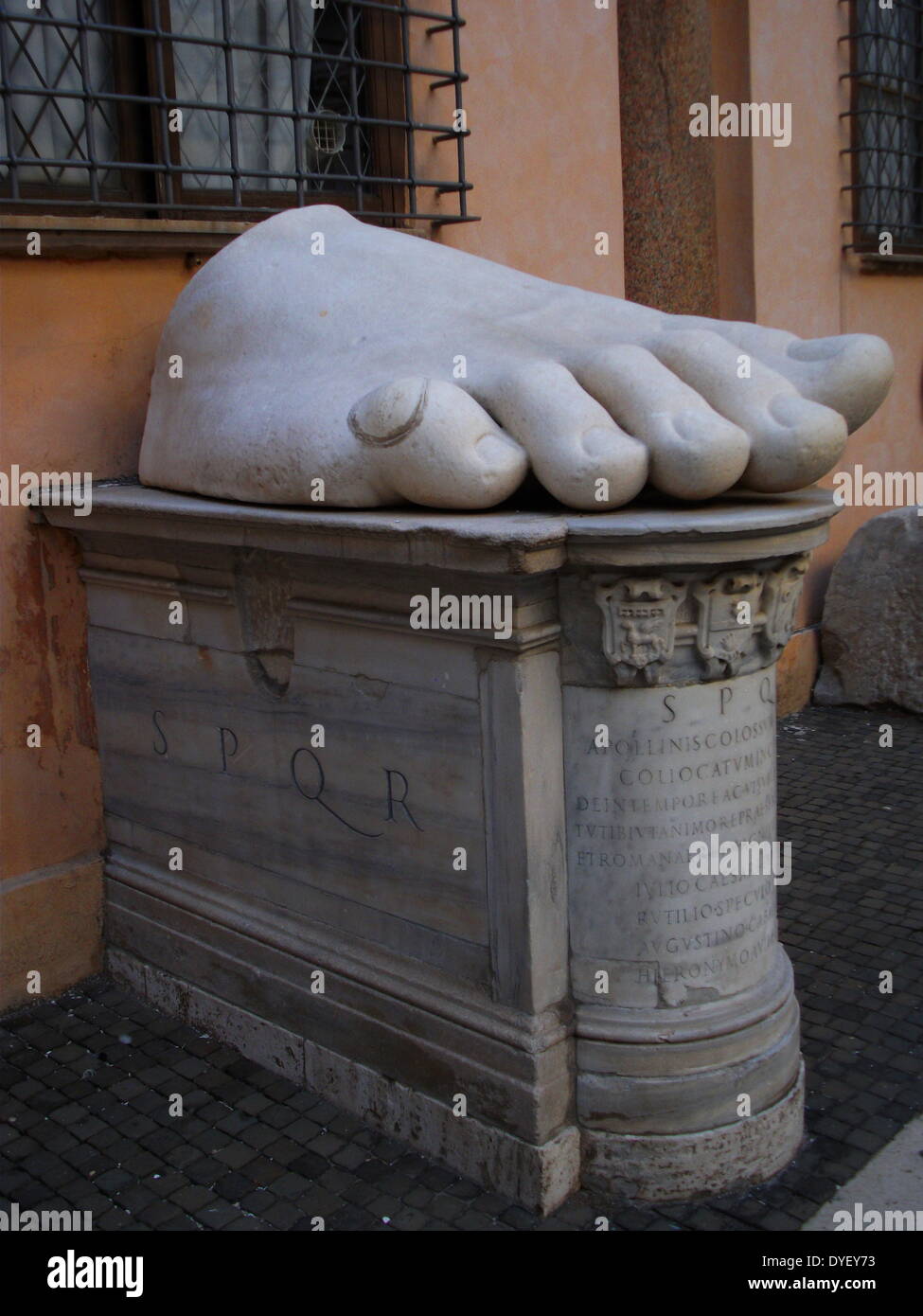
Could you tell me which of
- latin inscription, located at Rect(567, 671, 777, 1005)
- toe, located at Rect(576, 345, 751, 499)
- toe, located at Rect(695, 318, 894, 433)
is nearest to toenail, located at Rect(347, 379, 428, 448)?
toe, located at Rect(576, 345, 751, 499)

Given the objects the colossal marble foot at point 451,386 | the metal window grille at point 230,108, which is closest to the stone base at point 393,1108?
the colossal marble foot at point 451,386

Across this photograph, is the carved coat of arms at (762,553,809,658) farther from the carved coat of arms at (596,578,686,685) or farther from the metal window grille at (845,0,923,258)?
the metal window grille at (845,0,923,258)

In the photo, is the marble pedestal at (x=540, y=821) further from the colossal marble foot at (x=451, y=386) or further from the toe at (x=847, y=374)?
the toe at (x=847, y=374)

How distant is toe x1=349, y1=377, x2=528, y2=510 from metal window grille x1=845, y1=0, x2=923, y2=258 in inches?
186

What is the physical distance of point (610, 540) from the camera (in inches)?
100

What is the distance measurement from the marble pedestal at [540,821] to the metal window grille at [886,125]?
451cm

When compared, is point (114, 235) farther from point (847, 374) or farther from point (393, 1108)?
point (393, 1108)

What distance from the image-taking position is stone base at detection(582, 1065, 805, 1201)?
2826mm

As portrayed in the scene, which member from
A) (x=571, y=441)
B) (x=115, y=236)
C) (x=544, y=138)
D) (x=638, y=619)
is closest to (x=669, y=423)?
(x=571, y=441)

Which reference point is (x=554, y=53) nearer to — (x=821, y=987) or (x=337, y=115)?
(x=337, y=115)

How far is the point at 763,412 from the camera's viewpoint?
2.69 meters

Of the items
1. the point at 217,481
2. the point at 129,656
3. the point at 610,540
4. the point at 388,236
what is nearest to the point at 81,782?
the point at 129,656

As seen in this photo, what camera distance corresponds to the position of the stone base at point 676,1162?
111 inches

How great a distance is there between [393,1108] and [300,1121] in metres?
0.26
